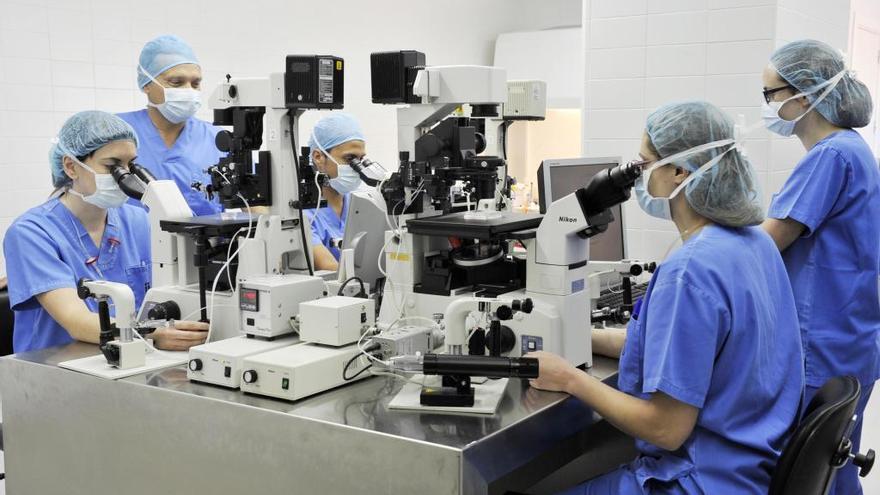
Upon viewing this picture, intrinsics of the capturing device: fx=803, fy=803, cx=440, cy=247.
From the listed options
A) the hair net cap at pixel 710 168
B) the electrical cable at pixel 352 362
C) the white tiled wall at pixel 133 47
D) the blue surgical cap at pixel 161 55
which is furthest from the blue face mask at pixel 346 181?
the hair net cap at pixel 710 168

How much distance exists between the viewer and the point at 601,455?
7.82 ft

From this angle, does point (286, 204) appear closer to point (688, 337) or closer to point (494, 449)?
point (494, 449)

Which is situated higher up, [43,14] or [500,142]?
[43,14]

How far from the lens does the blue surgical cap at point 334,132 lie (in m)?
3.31

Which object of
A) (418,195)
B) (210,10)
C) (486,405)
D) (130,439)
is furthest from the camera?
(210,10)

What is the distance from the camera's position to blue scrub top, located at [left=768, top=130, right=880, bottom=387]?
226 cm

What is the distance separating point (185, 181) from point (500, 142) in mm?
1314

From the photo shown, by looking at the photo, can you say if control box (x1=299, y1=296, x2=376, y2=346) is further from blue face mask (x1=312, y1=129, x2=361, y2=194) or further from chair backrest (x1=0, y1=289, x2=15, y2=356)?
blue face mask (x1=312, y1=129, x2=361, y2=194)

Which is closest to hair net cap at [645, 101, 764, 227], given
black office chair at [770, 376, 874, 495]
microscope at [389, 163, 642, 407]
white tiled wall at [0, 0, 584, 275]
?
microscope at [389, 163, 642, 407]

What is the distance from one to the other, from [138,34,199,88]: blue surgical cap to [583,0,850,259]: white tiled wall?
5.87 feet

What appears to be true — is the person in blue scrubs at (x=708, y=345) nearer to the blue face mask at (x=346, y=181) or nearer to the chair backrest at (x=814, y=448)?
the chair backrest at (x=814, y=448)

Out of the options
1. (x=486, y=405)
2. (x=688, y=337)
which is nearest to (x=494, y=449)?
(x=486, y=405)

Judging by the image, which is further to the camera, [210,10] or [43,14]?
[210,10]

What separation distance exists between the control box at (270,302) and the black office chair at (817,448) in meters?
1.18
